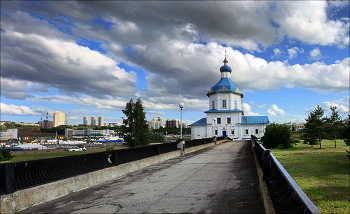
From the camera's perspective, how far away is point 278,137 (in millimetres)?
34938

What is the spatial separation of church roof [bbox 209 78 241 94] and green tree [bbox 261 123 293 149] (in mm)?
35713

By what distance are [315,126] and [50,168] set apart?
3386cm

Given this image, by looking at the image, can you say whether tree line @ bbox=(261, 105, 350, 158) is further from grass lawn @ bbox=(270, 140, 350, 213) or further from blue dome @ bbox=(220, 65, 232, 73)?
blue dome @ bbox=(220, 65, 232, 73)

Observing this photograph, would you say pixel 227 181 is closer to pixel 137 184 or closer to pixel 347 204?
pixel 137 184

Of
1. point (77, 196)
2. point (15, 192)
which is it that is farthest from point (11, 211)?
point (77, 196)

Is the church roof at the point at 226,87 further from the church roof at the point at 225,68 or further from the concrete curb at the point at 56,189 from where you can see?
the concrete curb at the point at 56,189

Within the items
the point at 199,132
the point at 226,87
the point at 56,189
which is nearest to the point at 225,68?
the point at 226,87

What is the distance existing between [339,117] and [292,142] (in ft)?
24.3

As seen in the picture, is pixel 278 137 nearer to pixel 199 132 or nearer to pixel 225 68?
pixel 199 132

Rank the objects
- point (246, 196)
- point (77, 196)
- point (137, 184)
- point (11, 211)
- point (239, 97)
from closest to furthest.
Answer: point (11, 211), point (246, 196), point (77, 196), point (137, 184), point (239, 97)

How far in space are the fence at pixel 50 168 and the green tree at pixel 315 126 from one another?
29565 millimetres

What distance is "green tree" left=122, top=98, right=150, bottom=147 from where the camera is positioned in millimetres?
60688

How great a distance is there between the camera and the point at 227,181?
8133mm

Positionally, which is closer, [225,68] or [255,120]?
[255,120]
